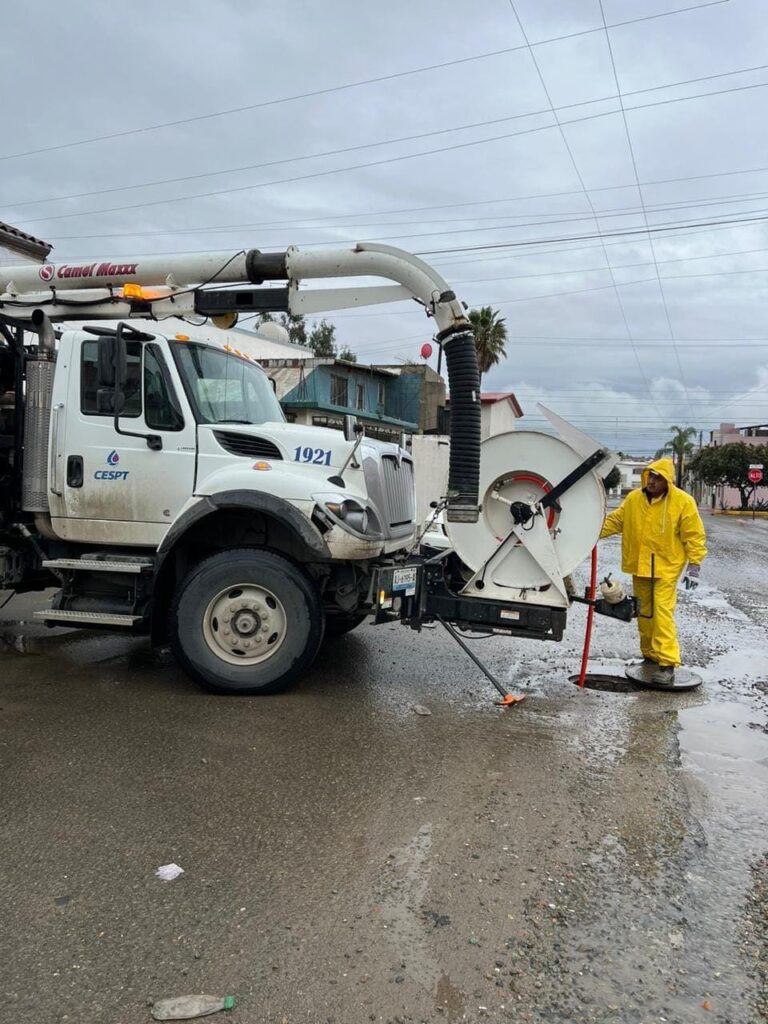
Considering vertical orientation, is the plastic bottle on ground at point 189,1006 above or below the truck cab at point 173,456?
below

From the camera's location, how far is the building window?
107 feet

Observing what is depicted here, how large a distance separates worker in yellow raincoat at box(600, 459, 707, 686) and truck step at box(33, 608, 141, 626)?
3880 millimetres

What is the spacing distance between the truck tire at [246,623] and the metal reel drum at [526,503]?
1.33 meters

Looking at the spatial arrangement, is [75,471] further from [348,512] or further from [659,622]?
[659,622]

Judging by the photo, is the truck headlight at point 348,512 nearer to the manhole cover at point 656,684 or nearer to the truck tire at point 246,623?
the truck tire at point 246,623

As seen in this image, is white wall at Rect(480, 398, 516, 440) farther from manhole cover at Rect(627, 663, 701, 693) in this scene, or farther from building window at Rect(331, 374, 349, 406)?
manhole cover at Rect(627, 663, 701, 693)

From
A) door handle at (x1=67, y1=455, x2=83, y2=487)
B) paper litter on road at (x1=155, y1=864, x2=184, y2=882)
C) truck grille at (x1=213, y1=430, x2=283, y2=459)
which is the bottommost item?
paper litter on road at (x1=155, y1=864, x2=184, y2=882)

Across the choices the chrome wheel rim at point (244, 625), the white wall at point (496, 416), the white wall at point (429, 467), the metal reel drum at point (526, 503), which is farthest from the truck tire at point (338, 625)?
the white wall at point (496, 416)

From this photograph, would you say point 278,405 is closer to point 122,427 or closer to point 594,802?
point 122,427

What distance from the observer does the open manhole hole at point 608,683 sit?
20.4 feet

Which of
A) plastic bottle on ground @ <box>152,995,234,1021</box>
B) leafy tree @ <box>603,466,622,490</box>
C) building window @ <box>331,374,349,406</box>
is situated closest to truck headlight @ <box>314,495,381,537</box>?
plastic bottle on ground @ <box>152,995,234,1021</box>

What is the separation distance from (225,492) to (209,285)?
6.76 feet

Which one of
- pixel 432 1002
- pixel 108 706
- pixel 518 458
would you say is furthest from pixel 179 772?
pixel 518 458

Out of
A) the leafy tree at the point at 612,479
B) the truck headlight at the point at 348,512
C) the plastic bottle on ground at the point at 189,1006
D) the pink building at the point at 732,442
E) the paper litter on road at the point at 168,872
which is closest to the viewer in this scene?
the plastic bottle on ground at the point at 189,1006
